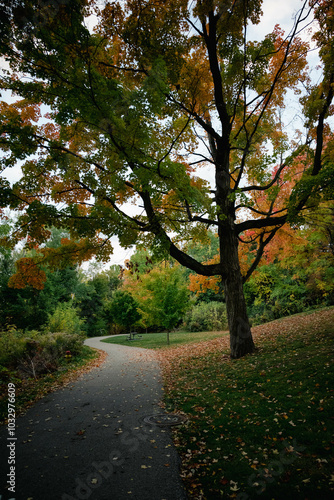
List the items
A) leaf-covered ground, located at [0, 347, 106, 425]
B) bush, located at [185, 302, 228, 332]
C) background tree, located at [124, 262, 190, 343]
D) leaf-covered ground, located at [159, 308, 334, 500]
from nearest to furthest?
leaf-covered ground, located at [159, 308, 334, 500] < leaf-covered ground, located at [0, 347, 106, 425] < background tree, located at [124, 262, 190, 343] < bush, located at [185, 302, 228, 332]

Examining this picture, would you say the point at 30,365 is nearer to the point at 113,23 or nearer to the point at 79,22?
the point at 79,22

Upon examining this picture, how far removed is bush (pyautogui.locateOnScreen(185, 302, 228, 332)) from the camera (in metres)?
24.1

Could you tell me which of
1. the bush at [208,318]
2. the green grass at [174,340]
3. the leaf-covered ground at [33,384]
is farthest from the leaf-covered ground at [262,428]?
the bush at [208,318]

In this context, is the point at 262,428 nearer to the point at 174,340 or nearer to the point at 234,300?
the point at 234,300

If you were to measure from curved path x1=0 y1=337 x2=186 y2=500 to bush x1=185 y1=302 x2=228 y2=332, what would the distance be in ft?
62.3

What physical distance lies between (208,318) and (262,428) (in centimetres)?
2192

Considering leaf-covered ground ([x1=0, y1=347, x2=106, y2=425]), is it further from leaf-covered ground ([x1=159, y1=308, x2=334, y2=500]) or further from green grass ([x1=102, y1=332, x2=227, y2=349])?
green grass ([x1=102, y1=332, x2=227, y2=349])

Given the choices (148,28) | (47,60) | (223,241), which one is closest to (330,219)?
(223,241)

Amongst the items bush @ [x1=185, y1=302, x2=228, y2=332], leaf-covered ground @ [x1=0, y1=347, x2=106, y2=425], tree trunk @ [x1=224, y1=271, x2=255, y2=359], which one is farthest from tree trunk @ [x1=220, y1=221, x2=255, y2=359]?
bush @ [x1=185, y1=302, x2=228, y2=332]

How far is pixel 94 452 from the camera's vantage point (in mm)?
3506

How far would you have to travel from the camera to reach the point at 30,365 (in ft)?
28.0

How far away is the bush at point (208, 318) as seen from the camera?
24109mm

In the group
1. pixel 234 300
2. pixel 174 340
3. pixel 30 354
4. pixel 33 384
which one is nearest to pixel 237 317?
pixel 234 300

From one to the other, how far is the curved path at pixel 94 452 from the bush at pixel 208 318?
19.0 meters
